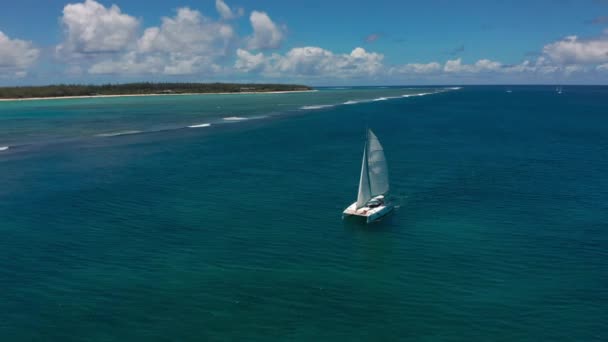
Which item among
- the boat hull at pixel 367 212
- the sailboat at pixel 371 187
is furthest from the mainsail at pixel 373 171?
the boat hull at pixel 367 212

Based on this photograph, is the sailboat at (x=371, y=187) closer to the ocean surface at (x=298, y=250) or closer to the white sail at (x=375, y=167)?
the white sail at (x=375, y=167)

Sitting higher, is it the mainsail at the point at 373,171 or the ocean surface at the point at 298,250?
the mainsail at the point at 373,171

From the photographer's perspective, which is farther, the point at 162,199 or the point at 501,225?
the point at 162,199

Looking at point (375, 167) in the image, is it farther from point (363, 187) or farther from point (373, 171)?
point (363, 187)

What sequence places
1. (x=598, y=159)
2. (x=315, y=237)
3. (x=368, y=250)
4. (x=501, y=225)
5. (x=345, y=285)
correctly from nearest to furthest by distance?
(x=345, y=285) → (x=368, y=250) → (x=315, y=237) → (x=501, y=225) → (x=598, y=159)

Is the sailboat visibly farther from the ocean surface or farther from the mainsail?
the ocean surface

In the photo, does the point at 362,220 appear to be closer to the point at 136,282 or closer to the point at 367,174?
the point at 367,174

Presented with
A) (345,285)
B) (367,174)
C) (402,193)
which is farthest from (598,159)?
(345,285)

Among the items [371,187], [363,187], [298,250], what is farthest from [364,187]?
[298,250]
